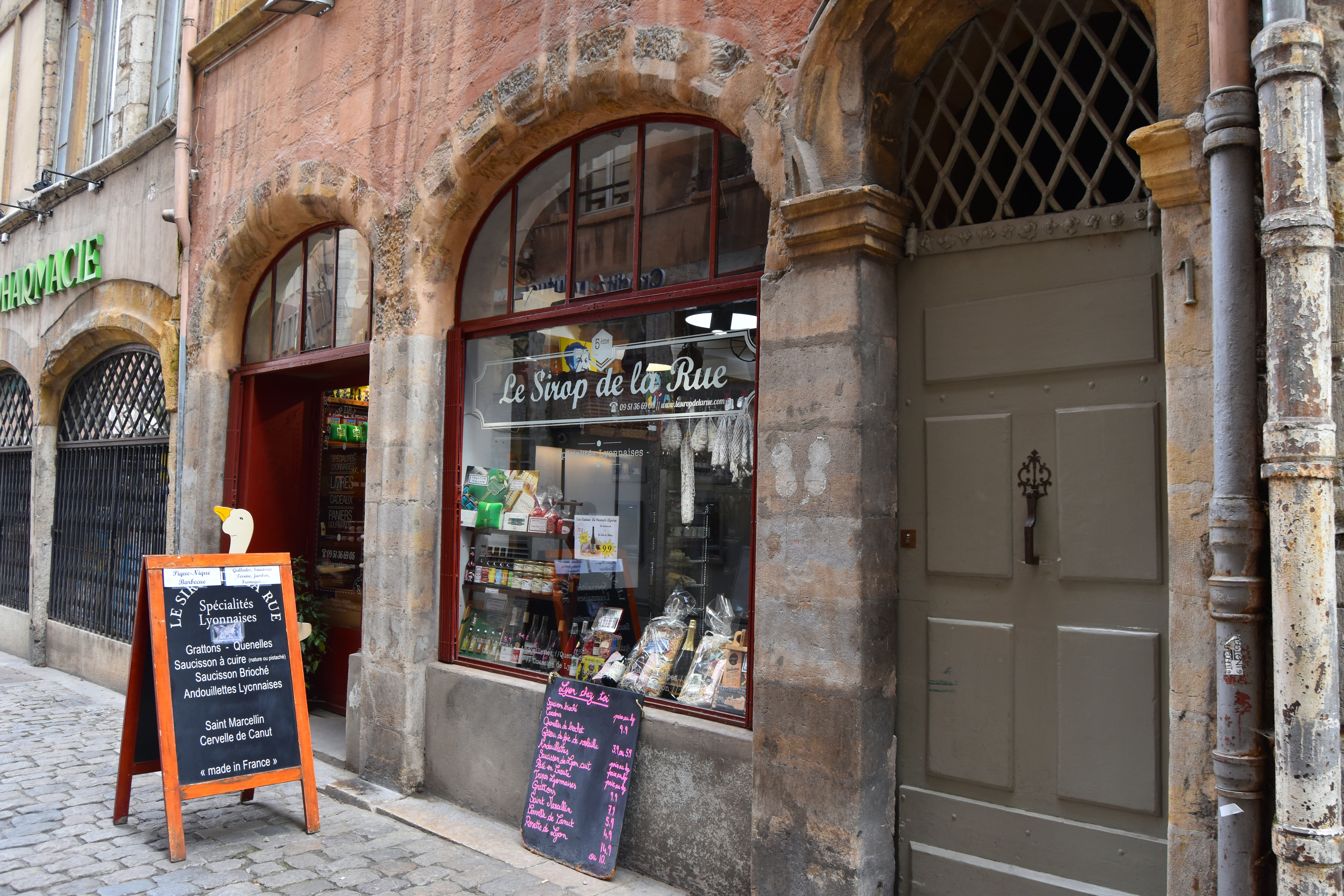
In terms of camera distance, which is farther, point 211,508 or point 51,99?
point 51,99

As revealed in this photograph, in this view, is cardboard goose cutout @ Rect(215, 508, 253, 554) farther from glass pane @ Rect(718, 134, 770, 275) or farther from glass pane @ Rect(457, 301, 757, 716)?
glass pane @ Rect(718, 134, 770, 275)

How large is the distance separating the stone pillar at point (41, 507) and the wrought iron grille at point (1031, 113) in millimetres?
10021

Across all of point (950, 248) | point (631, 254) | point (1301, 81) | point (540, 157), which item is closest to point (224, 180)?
point (540, 157)

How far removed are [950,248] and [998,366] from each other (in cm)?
52

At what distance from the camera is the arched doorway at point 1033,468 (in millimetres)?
3195

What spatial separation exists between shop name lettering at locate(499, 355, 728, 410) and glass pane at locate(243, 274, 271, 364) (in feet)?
9.51

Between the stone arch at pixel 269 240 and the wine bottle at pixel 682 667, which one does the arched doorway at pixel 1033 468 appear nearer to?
the wine bottle at pixel 682 667

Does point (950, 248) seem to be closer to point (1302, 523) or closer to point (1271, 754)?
point (1302, 523)

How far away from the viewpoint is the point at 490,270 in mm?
5668

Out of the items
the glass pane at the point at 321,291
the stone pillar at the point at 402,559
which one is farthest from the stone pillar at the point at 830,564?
the glass pane at the point at 321,291

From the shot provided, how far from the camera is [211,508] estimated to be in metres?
7.52

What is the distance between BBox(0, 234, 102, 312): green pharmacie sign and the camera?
9336 millimetres

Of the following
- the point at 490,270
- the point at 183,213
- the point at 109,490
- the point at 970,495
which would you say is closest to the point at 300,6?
the point at 183,213

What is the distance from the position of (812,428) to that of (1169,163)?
1.50m
